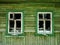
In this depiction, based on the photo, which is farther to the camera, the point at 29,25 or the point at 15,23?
the point at 15,23

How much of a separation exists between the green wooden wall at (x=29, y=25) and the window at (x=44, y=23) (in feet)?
0.82

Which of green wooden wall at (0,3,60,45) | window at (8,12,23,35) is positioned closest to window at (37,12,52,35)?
green wooden wall at (0,3,60,45)

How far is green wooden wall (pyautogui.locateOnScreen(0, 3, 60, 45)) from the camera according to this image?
34062 millimetres

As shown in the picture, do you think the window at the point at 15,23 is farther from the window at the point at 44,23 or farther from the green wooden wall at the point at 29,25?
the window at the point at 44,23

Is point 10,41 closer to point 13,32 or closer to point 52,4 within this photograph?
point 13,32

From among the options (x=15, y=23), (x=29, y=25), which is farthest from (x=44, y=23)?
(x=15, y=23)

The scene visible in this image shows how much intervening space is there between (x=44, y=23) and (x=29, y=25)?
849mm

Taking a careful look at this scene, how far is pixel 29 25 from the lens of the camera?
112 feet

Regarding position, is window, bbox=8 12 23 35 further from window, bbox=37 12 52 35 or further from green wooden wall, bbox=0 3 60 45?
window, bbox=37 12 52 35

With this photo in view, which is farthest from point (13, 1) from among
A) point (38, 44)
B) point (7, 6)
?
point (38, 44)

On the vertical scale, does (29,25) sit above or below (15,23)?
below

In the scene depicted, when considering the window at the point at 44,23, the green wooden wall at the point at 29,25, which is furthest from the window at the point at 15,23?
the window at the point at 44,23

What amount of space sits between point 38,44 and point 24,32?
40.2 inches

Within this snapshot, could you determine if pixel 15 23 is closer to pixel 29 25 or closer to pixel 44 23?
pixel 29 25
